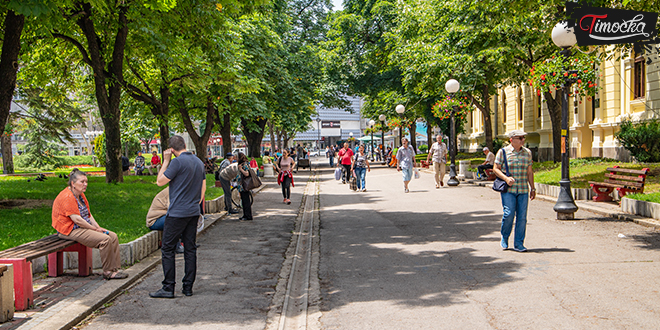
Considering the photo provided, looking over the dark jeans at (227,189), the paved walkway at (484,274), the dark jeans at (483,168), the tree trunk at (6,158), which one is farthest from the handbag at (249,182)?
the tree trunk at (6,158)

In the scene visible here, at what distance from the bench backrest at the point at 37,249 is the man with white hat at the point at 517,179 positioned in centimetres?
574

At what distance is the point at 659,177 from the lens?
1502 cm

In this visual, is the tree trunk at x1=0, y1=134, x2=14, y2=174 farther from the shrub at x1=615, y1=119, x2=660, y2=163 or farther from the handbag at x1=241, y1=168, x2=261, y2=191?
the shrub at x1=615, y1=119, x2=660, y2=163

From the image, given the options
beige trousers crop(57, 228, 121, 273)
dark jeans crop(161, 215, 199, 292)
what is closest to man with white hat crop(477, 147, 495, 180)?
dark jeans crop(161, 215, 199, 292)

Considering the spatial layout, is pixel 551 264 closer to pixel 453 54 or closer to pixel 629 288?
pixel 629 288

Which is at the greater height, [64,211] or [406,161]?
[406,161]

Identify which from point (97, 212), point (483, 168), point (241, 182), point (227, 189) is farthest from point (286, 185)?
point (483, 168)

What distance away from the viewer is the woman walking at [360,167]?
63.9 ft

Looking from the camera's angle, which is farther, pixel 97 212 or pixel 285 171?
pixel 285 171

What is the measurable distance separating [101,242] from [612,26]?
8.16 m

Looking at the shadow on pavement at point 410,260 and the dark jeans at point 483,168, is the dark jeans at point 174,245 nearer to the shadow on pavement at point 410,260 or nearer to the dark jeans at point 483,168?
the shadow on pavement at point 410,260

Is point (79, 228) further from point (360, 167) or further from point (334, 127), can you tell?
point (334, 127)

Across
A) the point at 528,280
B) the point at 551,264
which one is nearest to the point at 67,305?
the point at 528,280

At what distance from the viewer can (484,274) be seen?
22.0ft
